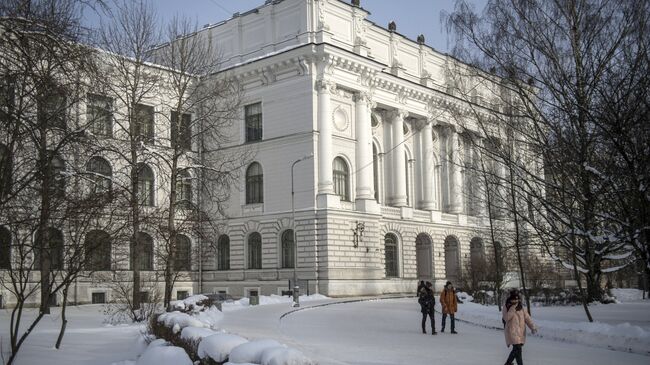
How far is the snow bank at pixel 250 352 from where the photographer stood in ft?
31.1

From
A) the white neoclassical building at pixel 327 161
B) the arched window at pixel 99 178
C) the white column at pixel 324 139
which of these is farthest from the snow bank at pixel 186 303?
the white column at pixel 324 139

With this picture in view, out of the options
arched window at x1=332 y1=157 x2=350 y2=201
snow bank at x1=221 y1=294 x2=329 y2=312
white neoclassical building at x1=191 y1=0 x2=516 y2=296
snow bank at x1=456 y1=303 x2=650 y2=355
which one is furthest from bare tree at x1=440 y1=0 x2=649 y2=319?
arched window at x1=332 y1=157 x2=350 y2=201

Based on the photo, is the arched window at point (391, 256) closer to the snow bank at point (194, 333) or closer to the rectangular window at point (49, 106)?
the snow bank at point (194, 333)

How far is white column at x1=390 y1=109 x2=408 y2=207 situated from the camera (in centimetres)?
5475

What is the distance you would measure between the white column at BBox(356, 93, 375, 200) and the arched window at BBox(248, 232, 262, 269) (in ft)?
27.0

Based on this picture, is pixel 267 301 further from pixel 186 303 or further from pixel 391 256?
pixel 391 256

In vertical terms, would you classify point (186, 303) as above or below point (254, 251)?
below

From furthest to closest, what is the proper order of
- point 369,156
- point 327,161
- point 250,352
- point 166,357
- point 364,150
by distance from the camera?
1. point 369,156
2. point 364,150
3. point 327,161
4. point 166,357
5. point 250,352

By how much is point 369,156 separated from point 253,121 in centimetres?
923

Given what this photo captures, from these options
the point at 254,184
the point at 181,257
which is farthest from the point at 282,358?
the point at 254,184

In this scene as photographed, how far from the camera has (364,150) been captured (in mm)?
51031

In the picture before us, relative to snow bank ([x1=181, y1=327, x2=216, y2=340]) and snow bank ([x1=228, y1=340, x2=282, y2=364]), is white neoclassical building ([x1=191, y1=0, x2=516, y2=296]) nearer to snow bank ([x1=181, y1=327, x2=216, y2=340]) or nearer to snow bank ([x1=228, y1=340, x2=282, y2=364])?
snow bank ([x1=181, y1=327, x2=216, y2=340])

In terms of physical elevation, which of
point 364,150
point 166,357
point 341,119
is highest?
point 341,119

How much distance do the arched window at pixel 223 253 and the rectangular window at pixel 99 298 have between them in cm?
984
